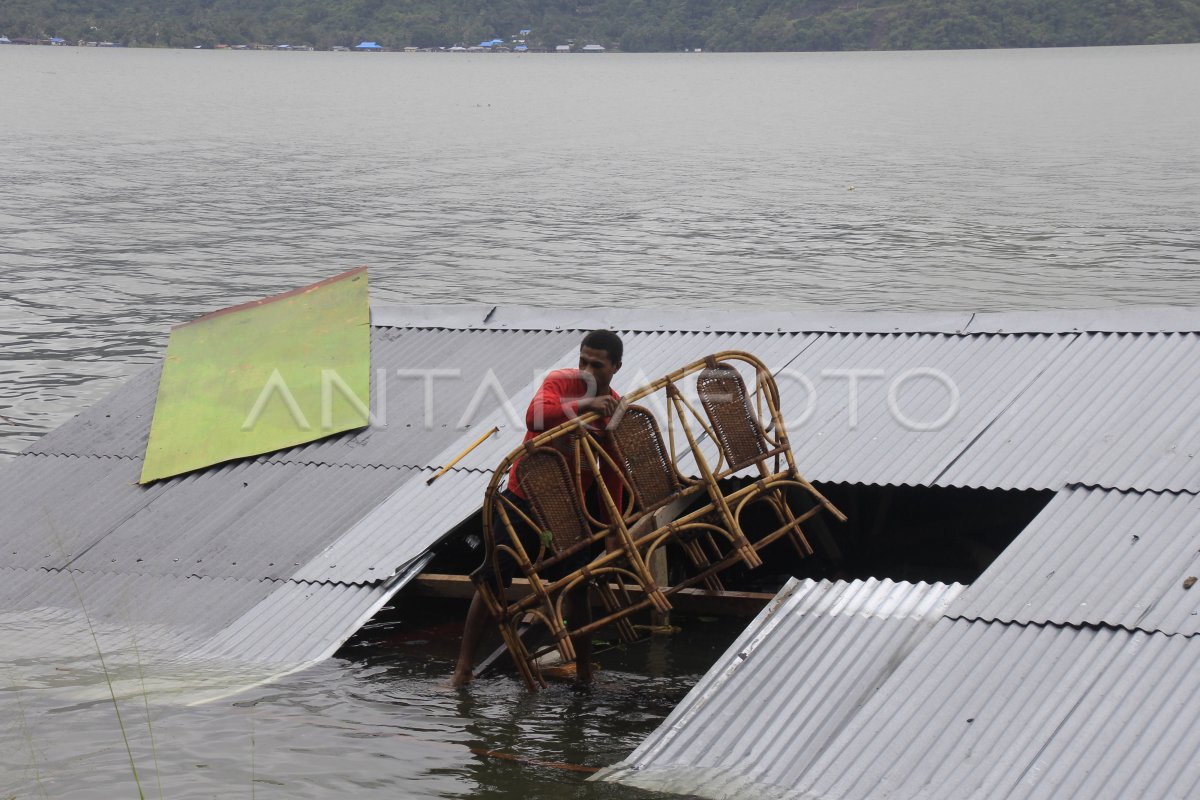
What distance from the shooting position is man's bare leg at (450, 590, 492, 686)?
28.2 ft

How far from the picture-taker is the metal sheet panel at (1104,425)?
8.82m

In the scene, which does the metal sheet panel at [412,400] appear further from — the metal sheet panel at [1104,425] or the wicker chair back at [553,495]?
the metal sheet panel at [1104,425]

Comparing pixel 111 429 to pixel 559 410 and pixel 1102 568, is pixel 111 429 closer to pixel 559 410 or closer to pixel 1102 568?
pixel 559 410

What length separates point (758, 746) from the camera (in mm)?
6949

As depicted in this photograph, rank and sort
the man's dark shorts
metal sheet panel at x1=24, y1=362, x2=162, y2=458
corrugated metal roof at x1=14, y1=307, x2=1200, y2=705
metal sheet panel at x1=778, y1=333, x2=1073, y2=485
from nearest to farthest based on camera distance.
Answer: the man's dark shorts < corrugated metal roof at x1=14, y1=307, x2=1200, y2=705 < metal sheet panel at x1=778, y1=333, x2=1073, y2=485 < metal sheet panel at x1=24, y1=362, x2=162, y2=458

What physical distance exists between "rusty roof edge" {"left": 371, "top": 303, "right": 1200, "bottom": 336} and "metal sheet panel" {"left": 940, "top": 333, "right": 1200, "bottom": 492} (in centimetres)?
31

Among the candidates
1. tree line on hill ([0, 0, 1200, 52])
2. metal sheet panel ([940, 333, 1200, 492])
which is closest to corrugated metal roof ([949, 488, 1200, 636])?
metal sheet panel ([940, 333, 1200, 492])

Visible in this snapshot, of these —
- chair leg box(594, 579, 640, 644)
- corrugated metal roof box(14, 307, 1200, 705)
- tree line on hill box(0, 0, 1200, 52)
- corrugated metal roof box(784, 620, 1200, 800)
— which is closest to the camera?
corrugated metal roof box(784, 620, 1200, 800)

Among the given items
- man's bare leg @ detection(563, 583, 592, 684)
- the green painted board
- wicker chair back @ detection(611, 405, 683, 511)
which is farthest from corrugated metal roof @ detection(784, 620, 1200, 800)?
the green painted board

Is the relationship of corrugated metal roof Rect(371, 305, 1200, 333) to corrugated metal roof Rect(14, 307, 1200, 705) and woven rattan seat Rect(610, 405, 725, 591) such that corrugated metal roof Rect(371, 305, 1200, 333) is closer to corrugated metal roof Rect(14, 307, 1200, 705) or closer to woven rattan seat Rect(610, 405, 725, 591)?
corrugated metal roof Rect(14, 307, 1200, 705)

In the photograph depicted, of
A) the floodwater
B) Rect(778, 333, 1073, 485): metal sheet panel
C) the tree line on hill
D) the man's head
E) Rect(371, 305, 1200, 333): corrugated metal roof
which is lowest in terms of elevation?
the floodwater

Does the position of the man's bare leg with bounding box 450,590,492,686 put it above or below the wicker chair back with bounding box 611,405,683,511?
below

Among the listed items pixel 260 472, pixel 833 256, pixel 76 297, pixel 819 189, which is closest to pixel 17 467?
pixel 260 472

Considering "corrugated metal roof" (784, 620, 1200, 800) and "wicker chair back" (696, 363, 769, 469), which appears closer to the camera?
"corrugated metal roof" (784, 620, 1200, 800)
